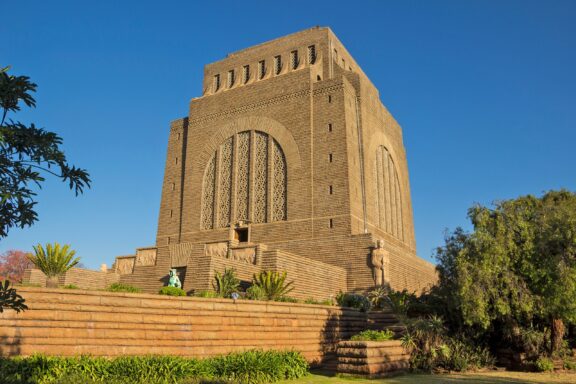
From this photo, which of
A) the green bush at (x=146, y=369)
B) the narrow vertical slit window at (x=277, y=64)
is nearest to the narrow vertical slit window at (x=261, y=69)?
the narrow vertical slit window at (x=277, y=64)

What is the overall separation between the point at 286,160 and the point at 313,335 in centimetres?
1855

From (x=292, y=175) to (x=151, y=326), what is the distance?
21.3 meters

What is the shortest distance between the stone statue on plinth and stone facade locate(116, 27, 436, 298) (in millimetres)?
366

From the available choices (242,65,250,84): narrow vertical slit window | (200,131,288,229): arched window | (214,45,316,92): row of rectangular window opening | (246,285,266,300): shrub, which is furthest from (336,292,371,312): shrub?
(242,65,250,84): narrow vertical slit window

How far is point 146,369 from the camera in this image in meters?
8.93

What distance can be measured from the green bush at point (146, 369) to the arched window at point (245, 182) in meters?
20.1

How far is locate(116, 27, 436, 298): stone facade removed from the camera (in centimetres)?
2595

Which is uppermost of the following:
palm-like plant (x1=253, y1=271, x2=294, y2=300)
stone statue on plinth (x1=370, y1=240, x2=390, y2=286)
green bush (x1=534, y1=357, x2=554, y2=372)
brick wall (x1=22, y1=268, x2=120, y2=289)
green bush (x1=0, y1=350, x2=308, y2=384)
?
stone statue on plinth (x1=370, y1=240, x2=390, y2=286)

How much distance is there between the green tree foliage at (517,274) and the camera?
13.5m

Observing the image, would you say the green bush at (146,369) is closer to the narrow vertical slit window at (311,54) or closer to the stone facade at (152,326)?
the stone facade at (152,326)

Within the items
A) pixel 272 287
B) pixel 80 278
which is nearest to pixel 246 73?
pixel 80 278

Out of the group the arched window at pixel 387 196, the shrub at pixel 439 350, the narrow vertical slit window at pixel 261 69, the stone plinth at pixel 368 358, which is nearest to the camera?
the stone plinth at pixel 368 358

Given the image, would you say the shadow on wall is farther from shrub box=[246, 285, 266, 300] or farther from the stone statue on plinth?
the stone statue on plinth

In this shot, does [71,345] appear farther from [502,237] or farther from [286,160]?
[286,160]
